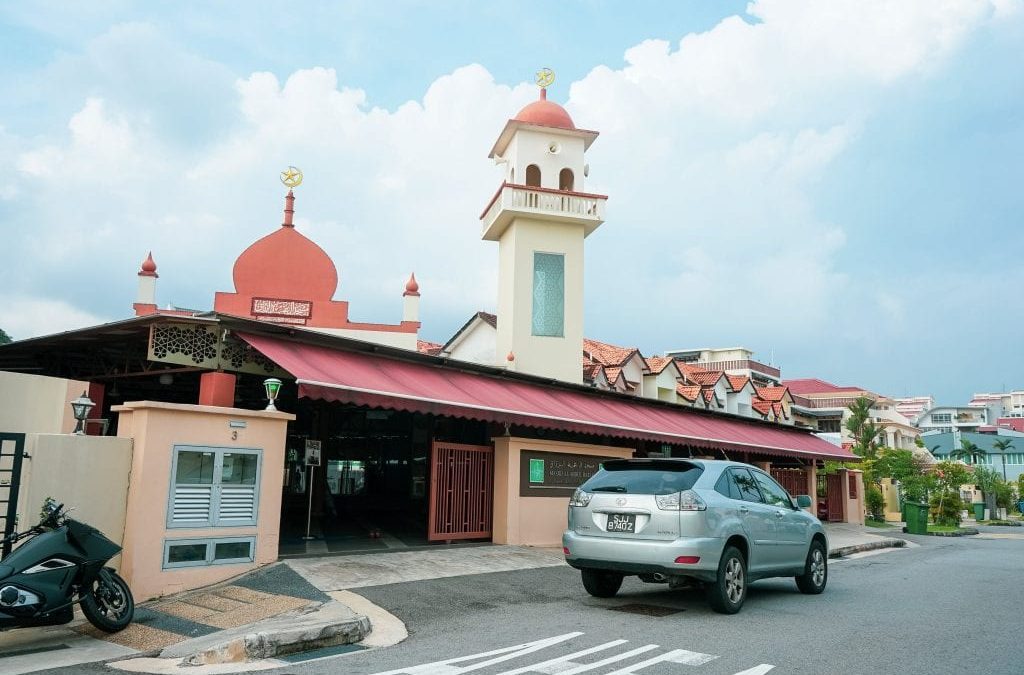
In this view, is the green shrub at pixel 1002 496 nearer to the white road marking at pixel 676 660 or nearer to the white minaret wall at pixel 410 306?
the white minaret wall at pixel 410 306

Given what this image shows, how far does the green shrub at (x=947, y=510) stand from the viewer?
3061 centimetres

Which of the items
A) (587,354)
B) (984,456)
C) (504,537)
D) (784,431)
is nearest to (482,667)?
(504,537)

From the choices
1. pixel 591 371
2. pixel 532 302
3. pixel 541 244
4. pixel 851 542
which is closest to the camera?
pixel 851 542

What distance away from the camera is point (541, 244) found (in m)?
24.8

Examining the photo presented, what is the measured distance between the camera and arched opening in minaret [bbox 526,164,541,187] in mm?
25984

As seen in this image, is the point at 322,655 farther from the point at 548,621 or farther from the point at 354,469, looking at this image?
the point at 354,469

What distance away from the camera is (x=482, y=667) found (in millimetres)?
5898

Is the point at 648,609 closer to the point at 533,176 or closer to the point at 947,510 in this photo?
the point at 533,176

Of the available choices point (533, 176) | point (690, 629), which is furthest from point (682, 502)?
point (533, 176)

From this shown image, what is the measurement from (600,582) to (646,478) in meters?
1.55

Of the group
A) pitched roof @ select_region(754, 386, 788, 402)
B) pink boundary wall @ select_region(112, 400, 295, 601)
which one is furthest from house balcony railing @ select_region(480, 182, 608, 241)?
pitched roof @ select_region(754, 386, 788, 402)

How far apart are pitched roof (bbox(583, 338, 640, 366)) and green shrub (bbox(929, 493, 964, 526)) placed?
13.2 metres

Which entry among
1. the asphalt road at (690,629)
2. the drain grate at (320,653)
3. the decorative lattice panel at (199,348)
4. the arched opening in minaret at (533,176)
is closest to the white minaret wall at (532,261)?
the arched opening in minaret at (533,176)

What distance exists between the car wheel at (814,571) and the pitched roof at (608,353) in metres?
21.9
